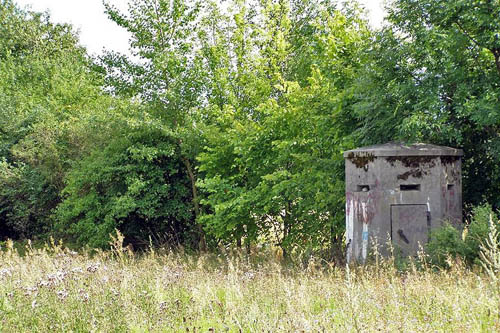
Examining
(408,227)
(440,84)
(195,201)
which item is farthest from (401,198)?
(195,201)

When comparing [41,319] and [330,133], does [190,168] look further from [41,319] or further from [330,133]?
[41,319]

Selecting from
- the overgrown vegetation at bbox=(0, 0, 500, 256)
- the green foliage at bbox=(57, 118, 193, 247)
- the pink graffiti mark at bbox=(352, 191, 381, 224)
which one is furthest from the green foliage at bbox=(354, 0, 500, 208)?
the green foliage at bbox=(57, 118, 193, 247)

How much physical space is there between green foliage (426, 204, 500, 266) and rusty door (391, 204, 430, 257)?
0.54 metres

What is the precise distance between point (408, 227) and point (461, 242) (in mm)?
1317

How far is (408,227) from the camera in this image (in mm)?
9727

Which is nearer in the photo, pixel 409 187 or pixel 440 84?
pixel 409 187

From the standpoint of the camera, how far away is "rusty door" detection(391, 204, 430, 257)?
9.73 m

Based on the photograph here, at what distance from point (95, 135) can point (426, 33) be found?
11002 mm

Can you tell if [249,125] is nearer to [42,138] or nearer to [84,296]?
[42,138]

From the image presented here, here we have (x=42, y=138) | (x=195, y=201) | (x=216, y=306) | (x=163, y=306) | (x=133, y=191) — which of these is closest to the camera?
(x=163, y=306)

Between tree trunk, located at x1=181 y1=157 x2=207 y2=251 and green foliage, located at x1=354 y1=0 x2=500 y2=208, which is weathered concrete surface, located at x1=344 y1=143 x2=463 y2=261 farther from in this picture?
tree trunk, located at x1=181 y1=157 x2=207 y2=251

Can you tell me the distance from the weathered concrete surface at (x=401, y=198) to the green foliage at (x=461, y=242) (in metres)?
0.60

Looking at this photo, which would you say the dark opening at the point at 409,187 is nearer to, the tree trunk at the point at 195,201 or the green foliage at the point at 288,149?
the green foliage at the point at 288,149

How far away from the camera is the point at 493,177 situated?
10.9 meters
